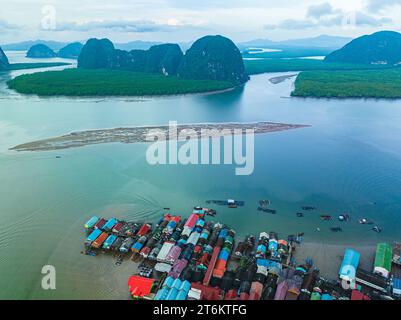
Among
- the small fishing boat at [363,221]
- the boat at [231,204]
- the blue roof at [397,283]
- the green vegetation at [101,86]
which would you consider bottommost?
the blue roof at [397,283]

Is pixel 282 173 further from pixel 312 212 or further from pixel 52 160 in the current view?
pixel 52 160

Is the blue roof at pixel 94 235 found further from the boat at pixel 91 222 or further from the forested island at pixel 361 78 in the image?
the forested island at pixel 361 78

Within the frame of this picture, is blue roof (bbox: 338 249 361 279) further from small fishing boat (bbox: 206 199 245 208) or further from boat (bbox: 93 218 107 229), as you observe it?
boat (bbox: 93 218 107 229)

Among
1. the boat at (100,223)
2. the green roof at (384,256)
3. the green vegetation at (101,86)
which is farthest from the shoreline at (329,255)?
the green vegetation at (101,86)

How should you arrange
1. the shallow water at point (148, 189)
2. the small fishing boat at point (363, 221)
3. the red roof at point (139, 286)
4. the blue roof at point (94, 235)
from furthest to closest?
the small fishing boat at point (363, 221), the blue roof at point (94, 235), the shallow water at point (148, 189), the red roof at point (139, 286)

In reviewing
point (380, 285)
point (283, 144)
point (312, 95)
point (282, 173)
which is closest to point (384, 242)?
point (380, 285)

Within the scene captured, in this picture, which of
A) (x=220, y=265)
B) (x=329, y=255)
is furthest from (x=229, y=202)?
(x=329, y=255)
